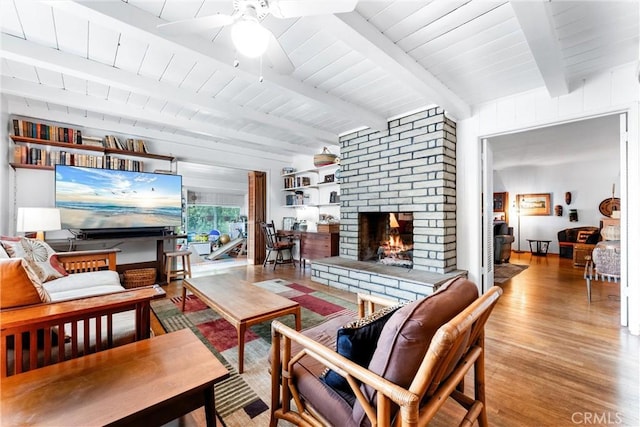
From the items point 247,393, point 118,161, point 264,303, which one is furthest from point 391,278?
point 118,161

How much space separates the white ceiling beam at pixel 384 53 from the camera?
172 cm

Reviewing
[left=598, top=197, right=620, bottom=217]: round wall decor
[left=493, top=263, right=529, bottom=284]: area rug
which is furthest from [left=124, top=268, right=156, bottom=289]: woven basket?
[left=598, top=197, right=620, bottom=217]: round wall decor

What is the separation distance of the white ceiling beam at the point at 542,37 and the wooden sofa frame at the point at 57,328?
2.82 metres

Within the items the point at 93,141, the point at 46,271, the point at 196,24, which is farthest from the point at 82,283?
the point at 93,141

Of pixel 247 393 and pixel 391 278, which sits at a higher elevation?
pixel 391 278

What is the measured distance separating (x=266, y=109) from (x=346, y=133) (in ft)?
4.86

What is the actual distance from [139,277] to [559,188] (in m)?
9.75

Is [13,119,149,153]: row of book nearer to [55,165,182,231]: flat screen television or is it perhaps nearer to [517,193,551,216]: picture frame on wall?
[55,165,182,231]: flat screen television

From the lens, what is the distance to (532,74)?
2.58 metres

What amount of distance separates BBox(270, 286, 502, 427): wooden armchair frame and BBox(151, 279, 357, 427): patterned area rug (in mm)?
305

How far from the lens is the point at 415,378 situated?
0.79 meters

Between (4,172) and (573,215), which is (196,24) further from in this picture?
(573,215)

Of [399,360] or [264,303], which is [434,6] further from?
[264,303]

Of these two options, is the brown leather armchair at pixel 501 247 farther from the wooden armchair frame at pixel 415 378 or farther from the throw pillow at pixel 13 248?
the throw pillow at pixel 13 248
